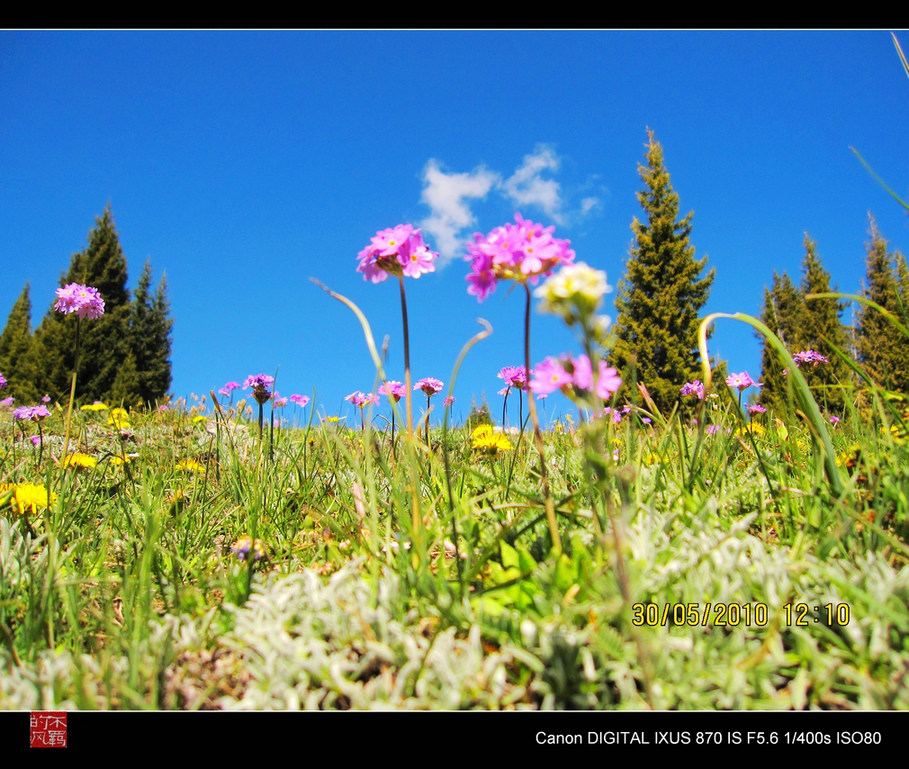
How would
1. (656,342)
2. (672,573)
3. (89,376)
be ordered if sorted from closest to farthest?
(672,573) < (656,342) < (89,376)

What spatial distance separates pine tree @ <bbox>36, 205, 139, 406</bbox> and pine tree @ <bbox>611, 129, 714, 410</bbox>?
2525cm

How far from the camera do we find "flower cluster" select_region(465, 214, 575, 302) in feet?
4.05

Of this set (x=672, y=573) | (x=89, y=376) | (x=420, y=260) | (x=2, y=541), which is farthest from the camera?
(x=89, y=376)

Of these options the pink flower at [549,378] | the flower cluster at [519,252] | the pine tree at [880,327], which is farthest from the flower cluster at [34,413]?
the pine tree at [880,327]

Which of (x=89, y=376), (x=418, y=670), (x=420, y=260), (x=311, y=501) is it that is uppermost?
(x=89, y=376)

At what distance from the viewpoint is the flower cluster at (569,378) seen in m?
1.08

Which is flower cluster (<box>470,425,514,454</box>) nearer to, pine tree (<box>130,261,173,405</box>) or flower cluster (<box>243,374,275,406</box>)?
flower cluster (<box>243,374,275,406</box>)

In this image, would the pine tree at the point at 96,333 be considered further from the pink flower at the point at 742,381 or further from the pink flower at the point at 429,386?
the pink flower at the point at 742,381
